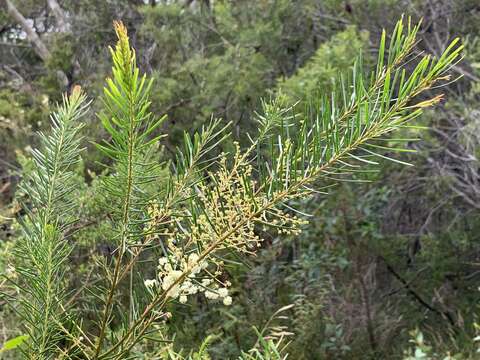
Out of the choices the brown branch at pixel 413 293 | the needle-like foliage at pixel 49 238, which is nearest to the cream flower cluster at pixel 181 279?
the needle-like foliage at pixel 49 238

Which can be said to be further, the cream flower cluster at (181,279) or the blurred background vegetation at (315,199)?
the blurred background vegetation at (315,199)

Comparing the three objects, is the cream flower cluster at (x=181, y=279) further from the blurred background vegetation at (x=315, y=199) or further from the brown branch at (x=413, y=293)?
the brown branch at (x=413, y=293)

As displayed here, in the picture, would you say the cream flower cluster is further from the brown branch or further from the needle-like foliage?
the brown branch

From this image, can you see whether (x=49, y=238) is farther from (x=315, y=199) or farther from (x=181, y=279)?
(x=315, y=199)

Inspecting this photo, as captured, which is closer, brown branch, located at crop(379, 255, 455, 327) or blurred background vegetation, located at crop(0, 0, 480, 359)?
blurred background vegetation, located at crop(0, 0, 480, 359)

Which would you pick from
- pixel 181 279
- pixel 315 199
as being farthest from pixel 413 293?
pixel 181 279

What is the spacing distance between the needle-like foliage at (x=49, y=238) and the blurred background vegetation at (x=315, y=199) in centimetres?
148

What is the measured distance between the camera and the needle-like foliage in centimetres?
62

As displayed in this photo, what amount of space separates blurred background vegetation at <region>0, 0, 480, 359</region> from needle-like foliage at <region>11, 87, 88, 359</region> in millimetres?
1485

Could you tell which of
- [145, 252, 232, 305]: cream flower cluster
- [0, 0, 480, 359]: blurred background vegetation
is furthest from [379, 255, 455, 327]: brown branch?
[145, 252, 232, 305]: cream flower cluster

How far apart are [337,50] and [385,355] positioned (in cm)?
209

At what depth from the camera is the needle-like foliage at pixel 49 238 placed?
2.03ft

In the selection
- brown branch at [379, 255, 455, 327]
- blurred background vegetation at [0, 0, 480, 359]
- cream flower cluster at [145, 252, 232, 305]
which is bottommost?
brown branch at [379, 255, 455, 327]

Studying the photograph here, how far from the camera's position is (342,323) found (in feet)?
10.8
